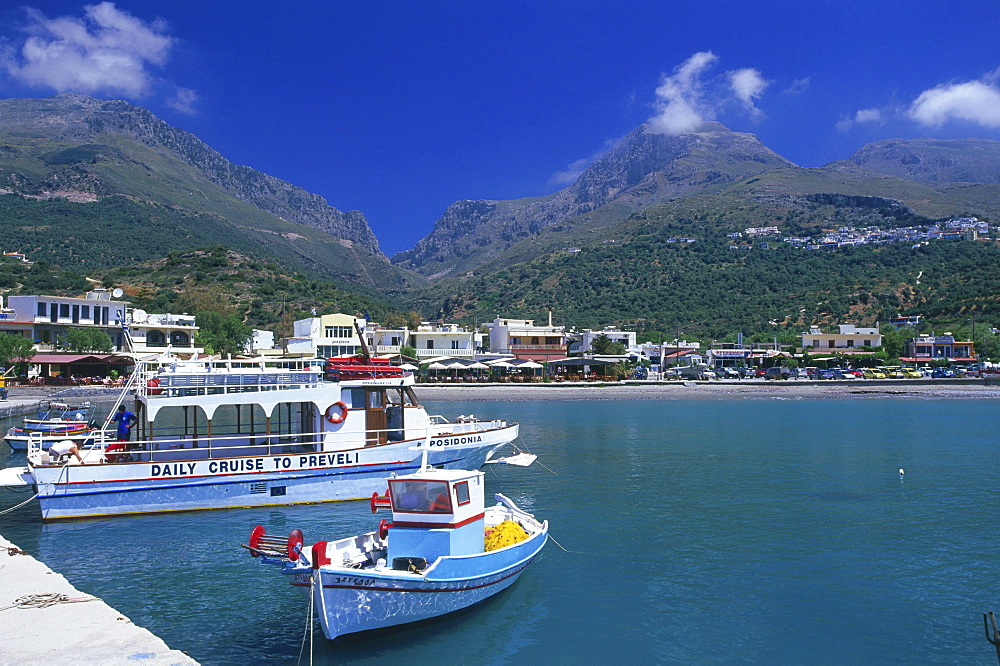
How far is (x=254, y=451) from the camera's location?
22031 millimetres

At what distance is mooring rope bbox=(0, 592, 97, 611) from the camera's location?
35.4 ft

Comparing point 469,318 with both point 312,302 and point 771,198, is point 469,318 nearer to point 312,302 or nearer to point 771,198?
point 312,302

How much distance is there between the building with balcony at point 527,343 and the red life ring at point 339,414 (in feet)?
202

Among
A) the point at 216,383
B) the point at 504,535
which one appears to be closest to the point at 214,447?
the point at 216,383

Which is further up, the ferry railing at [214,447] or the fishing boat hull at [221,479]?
the ferry railing at [214,447]

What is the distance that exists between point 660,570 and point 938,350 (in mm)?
91168

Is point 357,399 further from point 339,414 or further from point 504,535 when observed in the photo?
point 504,535

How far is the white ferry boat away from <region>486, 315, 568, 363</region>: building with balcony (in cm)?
5973

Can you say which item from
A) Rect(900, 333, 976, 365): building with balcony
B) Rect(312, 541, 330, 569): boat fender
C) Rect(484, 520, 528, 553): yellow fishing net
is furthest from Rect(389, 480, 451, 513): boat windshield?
Rect(900, 333, 976, 365): building with balcony

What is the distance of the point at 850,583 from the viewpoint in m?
14.7

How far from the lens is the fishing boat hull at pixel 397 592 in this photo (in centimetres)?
1078

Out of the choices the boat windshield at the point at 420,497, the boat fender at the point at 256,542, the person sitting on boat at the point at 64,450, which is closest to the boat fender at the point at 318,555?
the boat fender at the point at 256,542

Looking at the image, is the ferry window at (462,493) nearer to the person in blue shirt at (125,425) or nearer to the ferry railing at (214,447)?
the ferry railing at (214,447)

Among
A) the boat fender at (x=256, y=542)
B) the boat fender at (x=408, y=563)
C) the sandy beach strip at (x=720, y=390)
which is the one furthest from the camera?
the sandy beach strip at (x=720, y=390)
